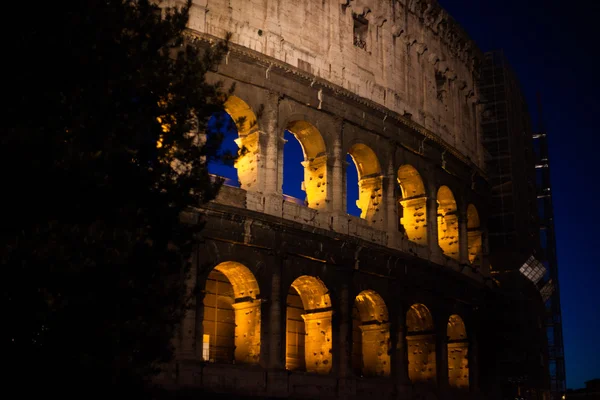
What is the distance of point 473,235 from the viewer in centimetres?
2670

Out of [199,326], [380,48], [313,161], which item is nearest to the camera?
[199,326]

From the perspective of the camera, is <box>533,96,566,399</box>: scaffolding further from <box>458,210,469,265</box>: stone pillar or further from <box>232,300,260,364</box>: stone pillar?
<box>232,300,260,364</box>: stone pillar

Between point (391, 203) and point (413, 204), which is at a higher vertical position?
point (413, 204)

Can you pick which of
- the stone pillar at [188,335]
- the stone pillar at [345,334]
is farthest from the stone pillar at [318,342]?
the stone pillar at [188,335]

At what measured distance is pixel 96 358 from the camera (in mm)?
10000

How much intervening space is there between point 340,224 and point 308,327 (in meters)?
Result: 2.43

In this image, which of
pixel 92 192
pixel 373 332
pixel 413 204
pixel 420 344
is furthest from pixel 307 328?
pixel 92 192

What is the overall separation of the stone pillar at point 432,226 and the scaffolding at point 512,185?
206 inches

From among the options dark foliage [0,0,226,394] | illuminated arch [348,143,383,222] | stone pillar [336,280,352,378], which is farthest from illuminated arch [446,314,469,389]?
dark foliage [0,0,226,394]

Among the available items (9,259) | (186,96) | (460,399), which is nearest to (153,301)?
(9,259)

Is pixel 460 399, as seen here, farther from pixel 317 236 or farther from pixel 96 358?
pixel 96 358

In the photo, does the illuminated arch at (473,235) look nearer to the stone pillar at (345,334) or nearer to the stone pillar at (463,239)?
the stone pillar at (463,239)

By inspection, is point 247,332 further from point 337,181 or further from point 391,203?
point 391,203

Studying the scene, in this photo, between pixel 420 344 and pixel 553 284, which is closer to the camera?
pixel 420 344
